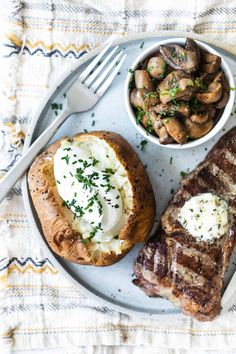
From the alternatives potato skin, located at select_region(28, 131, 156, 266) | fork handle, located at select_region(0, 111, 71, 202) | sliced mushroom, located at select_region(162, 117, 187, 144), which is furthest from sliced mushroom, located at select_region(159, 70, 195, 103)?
fork handle, located at select_region(0, 111, 71, 202)

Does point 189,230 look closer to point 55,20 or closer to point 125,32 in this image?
point 125,32

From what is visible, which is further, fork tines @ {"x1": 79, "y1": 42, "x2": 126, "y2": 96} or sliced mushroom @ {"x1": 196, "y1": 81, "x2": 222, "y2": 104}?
fork tines @ {"x1": 79, "y1": 42, "x2": 126, "y2": 96}

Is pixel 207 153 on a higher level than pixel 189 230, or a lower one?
higher

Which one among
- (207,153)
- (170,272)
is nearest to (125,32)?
(207,153)

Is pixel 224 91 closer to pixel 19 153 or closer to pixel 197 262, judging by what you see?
pixel 197 262

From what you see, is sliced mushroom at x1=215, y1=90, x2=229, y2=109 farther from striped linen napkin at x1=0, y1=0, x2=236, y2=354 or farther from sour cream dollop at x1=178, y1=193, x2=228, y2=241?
striped linen napkin at x1=0, y1=0, x2=236, y2=354

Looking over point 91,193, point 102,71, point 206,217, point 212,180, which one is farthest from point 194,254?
point 102,71

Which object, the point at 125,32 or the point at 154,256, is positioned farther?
the point at 125,32
